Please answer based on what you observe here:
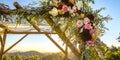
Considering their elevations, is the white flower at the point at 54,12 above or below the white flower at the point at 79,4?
below

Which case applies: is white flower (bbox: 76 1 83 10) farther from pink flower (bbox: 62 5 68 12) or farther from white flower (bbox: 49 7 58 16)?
white flower (bbox: 49 7 58 16)

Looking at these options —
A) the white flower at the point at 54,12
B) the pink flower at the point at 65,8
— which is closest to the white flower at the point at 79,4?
the pink flower at the point at 65,8

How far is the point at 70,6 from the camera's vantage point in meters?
4.25

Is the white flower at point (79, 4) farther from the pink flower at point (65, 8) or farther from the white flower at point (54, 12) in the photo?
the white flower at point (54, 12)

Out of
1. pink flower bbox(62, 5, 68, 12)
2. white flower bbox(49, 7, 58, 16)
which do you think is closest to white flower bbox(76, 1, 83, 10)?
pink flower bbox(62, 5, 68, 12)

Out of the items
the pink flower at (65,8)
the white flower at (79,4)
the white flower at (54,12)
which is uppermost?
the white flower at (79,4)

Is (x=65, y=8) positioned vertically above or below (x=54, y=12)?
above

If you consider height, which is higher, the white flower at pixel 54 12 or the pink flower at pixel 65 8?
the pink flower at pixel 65 8

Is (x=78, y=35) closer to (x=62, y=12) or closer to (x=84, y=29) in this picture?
(x=84, y=29)

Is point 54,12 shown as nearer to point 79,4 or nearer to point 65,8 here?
point 65,8

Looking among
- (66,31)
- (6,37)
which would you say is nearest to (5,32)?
(6,37)

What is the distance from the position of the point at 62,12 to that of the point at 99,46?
86cm

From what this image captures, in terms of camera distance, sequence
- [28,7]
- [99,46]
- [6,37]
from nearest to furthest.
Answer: [99,46]
[28,7]
[6,37]

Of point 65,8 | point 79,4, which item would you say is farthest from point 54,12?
point 79,4
